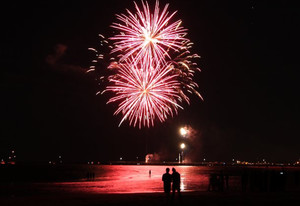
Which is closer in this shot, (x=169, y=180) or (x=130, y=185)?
(x=169, y=180)

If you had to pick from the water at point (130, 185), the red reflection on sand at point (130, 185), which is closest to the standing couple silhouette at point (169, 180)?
the water at point (130, 185)

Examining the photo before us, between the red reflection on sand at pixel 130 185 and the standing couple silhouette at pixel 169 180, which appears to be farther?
the red reflection on sand at pixel 130 185

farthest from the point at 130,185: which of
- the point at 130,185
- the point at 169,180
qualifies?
the point at 169,180

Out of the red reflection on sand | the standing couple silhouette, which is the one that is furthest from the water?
the standing couple silhouette

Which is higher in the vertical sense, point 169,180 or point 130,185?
point 169,180

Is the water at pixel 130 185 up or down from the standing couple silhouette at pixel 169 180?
down

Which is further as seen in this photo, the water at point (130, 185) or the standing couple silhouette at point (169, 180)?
the water at point (130, 185)

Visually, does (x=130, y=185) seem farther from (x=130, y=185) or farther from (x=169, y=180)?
(x=169, y=180)

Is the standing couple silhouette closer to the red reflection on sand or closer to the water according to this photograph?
the water

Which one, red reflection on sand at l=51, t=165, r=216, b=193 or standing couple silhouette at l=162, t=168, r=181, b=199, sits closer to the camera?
standing couple silhouette at l=162, t=168, r=181, b=199

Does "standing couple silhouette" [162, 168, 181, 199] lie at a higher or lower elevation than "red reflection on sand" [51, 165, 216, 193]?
higher

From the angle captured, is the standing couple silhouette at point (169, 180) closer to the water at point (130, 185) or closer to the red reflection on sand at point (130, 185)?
the water at point (130, 185)

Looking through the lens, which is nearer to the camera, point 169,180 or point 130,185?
point 169,180

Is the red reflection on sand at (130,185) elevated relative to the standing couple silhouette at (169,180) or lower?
lower
